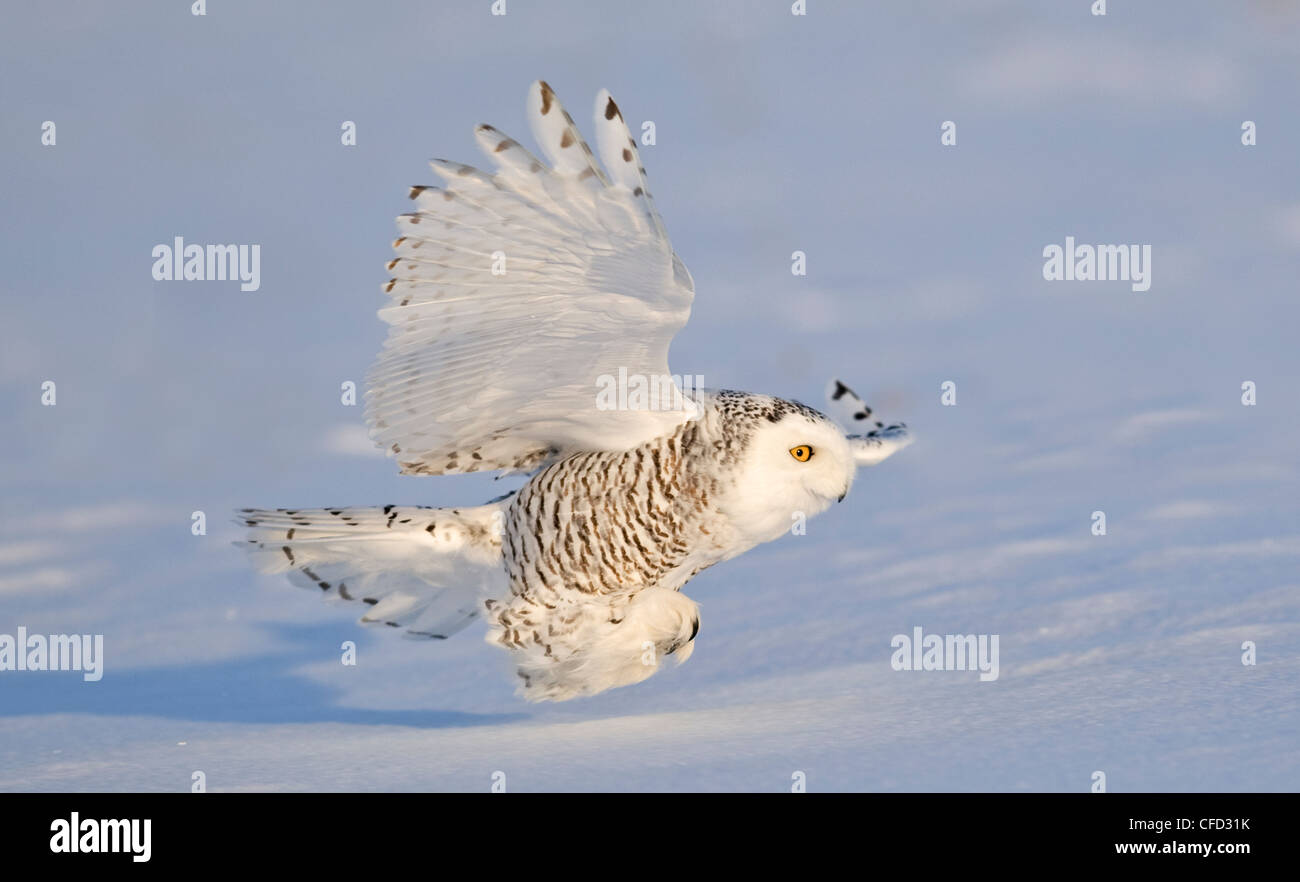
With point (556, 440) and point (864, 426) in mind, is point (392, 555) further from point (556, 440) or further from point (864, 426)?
point (864, 426)

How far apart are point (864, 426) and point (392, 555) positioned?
5.69 ft

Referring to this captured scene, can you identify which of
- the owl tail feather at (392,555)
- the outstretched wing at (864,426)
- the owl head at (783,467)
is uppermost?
the outstretched wing at (864,426)

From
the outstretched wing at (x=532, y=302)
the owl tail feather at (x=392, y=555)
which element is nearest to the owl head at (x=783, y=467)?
the outstretched wing at (x=532, y=302)

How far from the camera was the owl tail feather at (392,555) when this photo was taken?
14.7ft

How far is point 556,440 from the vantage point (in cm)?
445

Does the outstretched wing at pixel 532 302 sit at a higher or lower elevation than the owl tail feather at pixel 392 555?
higher

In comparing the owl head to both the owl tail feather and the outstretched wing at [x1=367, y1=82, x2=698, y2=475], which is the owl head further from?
the owl tail feather

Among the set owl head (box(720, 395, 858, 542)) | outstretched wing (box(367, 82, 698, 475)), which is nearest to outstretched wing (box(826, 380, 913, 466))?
owl head (box(720, 395, 858, 542))

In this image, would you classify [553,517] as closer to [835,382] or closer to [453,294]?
[453,294]

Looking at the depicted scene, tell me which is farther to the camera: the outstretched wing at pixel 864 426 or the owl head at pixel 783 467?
the outstretched wing at pixel 864 426

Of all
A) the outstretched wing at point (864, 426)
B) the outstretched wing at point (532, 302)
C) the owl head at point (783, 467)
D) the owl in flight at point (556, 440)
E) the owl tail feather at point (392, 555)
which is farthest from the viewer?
the outstretched wing at point (864, 426)

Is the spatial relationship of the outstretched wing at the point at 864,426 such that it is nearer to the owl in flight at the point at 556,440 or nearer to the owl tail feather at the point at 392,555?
the owl in flight at the point at 556,440

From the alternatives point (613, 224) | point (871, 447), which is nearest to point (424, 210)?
point (613, 224)

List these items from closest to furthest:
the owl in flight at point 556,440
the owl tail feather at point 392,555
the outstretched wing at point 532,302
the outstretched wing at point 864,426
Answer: the outstretched wing at point 532,302
the owl in flight at point 556,440
the owl tail feather at point 392,555
the outstretched wing at point 864,426
